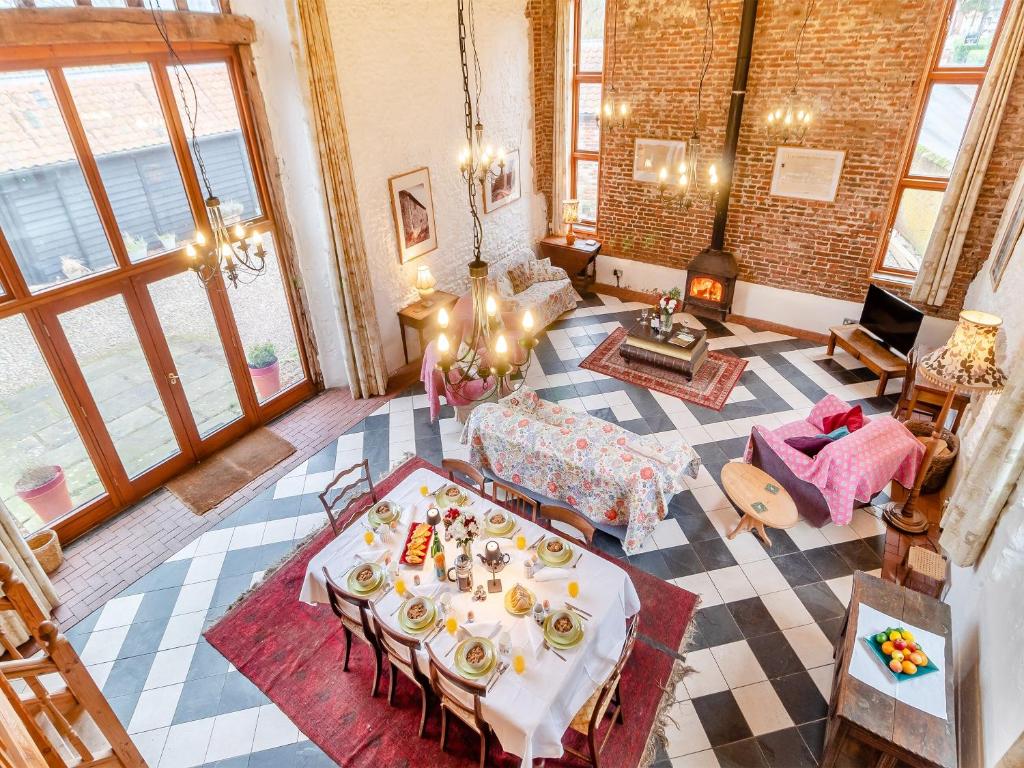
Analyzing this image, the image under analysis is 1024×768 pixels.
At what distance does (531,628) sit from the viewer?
359 centimetres

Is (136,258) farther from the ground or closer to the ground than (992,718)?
farther from the ground

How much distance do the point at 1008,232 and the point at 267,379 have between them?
25.7 ft

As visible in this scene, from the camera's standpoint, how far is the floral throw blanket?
4898 mm

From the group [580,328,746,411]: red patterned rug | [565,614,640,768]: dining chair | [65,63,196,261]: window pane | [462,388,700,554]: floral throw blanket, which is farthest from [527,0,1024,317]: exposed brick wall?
[565,614,640,768]: dining chair

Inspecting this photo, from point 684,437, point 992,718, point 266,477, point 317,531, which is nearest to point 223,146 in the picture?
point 266,477

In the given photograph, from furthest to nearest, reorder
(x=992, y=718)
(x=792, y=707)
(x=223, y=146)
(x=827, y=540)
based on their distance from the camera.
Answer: (x=223, y=146) → (x=827, y=540) → (x=792, y=707) → (x=992, y=718)

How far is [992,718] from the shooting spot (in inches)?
114

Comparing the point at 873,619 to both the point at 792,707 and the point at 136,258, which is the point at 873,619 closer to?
the point at 792,707

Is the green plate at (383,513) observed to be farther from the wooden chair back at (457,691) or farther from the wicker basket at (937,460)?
the wicker basket at (937,460)

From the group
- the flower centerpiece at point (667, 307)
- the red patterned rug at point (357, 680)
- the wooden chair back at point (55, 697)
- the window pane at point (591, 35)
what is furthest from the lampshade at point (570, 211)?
the wooden chair back at point (55, 697)

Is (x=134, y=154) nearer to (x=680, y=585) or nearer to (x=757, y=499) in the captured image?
(x=680, y=585)

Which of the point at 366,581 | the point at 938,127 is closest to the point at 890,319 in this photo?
the point at 938,127

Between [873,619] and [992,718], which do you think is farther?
[873,619]

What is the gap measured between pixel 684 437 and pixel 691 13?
17.9ft
